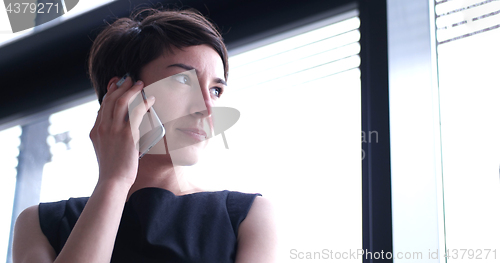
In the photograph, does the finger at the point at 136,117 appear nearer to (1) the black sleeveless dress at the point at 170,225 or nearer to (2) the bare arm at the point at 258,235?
(1) the black sleeveless dress at the point at 170,225

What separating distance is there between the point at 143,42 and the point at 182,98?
0.19m

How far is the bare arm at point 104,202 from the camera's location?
78cm

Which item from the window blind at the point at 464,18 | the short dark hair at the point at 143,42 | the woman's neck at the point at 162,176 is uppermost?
the window blind at the point at 464,18

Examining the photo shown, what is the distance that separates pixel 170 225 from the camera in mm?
952

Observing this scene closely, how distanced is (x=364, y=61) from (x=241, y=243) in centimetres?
63

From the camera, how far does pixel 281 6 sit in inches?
58.1

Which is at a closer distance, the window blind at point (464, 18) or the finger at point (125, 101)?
the finger at point (125, 101)

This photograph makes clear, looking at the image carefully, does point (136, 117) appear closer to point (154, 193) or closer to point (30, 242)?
point (154, 193)

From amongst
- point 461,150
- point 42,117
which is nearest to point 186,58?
point 461,150

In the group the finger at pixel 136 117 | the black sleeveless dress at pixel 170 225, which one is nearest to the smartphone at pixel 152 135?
the finger at pixel 136 117

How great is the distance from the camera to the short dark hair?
1050mm

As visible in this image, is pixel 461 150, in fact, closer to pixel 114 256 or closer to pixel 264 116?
pixel 264 116

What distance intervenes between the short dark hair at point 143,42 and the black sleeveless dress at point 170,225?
312mm

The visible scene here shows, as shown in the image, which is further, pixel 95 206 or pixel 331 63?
pixel 331 63
